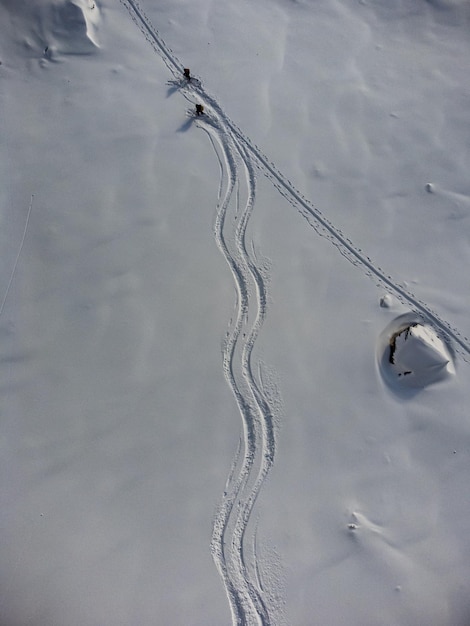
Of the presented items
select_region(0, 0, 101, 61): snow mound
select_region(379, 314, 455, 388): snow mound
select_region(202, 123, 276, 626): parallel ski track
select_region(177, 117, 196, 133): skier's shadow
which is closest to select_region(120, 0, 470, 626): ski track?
select_region(202, 123, 276, 626): parallel ski track

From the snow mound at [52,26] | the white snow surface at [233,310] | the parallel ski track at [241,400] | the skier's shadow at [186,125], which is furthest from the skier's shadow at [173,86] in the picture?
the snow mound at [52,26]

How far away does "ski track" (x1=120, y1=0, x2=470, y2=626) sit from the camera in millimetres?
5469

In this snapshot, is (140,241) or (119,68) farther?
(119,68)

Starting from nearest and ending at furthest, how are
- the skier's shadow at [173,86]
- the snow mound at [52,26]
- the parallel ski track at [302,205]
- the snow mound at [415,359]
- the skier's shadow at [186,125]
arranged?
1. the snow mound at [415,359]
2. the parallel ski track at [302,205]
3. the skier's shadow at [186,125]
4. the skier's shadow at [173,86]
5. the snow mound at [52,26]

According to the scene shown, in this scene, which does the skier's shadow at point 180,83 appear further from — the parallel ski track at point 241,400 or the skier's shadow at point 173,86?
the parallel ski track at point 241,400

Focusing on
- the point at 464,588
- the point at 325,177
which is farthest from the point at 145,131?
the point at 464,588

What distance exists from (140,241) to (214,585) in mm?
4573

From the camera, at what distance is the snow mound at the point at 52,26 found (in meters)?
8.70

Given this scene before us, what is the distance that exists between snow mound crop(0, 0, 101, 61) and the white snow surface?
0.05 m

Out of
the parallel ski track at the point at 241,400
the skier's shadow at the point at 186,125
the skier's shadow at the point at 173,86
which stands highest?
the skier's shadow at the point at 173,86

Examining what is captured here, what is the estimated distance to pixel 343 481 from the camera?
5.80 m

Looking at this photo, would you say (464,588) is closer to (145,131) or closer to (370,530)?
(370,530)

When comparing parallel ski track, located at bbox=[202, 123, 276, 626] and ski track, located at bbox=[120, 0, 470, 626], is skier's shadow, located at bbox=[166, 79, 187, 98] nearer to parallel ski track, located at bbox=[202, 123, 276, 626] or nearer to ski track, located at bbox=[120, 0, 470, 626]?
ski track, located at bbox=[120, 0, 470, 626]

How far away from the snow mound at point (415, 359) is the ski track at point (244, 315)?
32 cm
